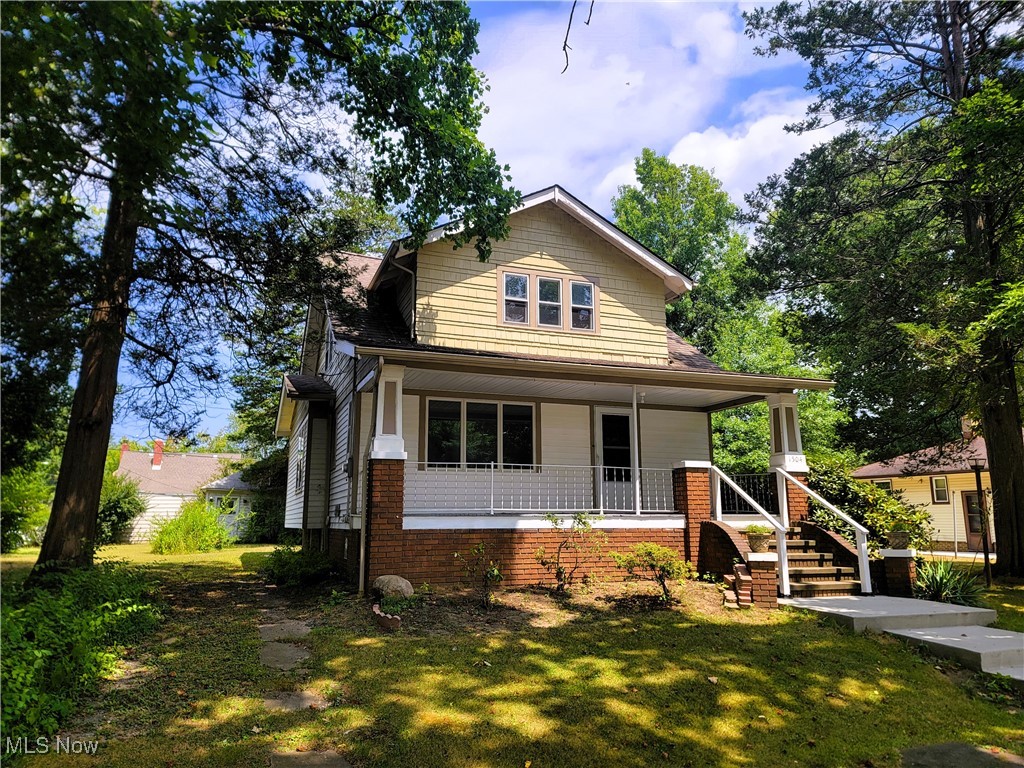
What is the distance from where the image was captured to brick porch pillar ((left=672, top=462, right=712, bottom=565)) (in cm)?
1159

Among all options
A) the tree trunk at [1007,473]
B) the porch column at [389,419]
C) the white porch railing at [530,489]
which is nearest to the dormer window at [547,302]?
the white porch railing at [530,489]

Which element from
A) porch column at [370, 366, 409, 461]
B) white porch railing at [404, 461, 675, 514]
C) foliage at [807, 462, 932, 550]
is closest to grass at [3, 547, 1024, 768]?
porch column at [370, 366, 409, 461]

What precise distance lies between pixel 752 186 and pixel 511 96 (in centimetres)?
1380

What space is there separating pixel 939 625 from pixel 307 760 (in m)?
8.34

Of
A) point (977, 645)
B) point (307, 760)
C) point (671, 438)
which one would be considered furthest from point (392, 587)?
point (671, 438)

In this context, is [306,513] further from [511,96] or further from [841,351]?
[841,351]

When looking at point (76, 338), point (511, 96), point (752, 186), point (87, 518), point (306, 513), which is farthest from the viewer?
point (752, 186)

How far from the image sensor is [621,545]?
11.4m

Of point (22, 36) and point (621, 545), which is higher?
point (22, 36)

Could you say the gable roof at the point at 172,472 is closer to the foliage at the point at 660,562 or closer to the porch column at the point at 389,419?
the porch column at the point at 389,419

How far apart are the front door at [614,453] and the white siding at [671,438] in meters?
0.41

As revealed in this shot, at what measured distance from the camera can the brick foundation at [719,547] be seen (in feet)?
34.3

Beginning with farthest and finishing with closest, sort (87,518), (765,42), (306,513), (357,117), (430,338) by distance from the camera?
1. (765,42)
2. (306,513)
3. (430,338)
4. (357,117)
5. (87,518)

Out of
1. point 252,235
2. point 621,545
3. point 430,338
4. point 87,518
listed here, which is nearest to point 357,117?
point 252,235
